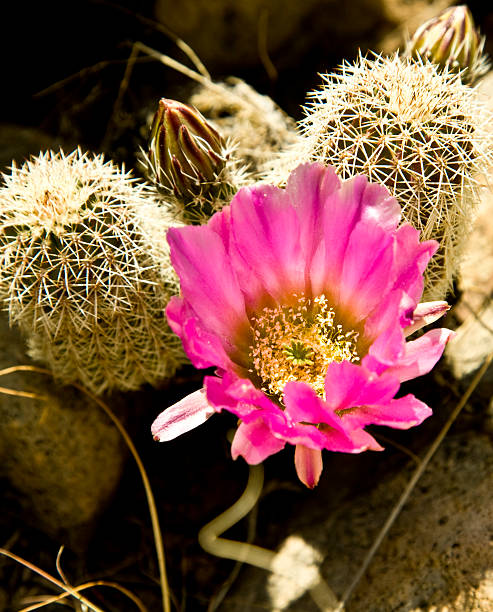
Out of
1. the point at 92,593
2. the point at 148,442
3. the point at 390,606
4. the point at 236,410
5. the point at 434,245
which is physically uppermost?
the point at 434,245

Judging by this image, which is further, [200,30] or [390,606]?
[200,30]

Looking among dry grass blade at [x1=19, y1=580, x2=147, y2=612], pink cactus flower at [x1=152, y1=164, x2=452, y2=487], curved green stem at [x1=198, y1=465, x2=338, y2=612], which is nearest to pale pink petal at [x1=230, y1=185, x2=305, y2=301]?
pink cactus flower at [x1=152, y1=164, x2=452, y2=487]

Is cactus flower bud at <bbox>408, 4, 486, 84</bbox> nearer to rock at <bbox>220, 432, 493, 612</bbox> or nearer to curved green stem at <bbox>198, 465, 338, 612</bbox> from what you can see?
rock at <bbox>220, 432, 493, 612</bbox>

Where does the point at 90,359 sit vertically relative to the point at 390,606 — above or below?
above

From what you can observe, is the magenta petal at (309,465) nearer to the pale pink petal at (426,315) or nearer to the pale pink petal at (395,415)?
the pale pink petal at (395,415)

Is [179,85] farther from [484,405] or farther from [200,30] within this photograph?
[484,405]

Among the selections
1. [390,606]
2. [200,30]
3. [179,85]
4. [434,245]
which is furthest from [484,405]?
[200,30]

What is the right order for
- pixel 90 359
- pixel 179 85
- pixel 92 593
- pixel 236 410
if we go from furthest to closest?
pixel 179 85 → pixel 92 593 → pixel 90 359 → pixel 236 410

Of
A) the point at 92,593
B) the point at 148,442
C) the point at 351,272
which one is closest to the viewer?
the point at 351,272
